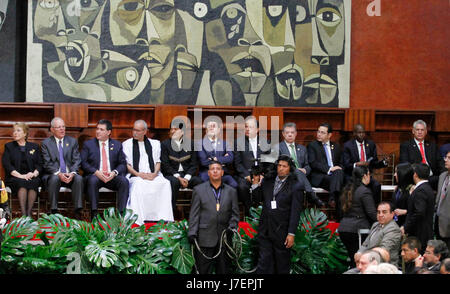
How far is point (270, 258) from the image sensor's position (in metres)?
7.78

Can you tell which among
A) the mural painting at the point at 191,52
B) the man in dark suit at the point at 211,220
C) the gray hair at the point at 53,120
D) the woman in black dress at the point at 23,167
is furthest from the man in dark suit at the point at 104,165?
the man in dark suit at the point at 211,220

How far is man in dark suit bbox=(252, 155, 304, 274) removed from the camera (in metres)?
7.73

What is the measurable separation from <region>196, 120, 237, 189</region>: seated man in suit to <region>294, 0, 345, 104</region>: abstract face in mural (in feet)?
6.02

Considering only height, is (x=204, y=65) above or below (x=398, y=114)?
above

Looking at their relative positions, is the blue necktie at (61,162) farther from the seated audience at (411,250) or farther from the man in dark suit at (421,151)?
the seated audience at (411,250)

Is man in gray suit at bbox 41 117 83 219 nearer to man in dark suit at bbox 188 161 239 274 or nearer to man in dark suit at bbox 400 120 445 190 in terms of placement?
man in dark suit at bbox 188 161 239 274

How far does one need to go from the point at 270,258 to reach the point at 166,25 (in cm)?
440

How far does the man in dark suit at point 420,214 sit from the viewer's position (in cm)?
734

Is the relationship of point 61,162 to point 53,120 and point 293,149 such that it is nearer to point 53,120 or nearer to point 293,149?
point 53,120

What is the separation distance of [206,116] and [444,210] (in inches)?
162

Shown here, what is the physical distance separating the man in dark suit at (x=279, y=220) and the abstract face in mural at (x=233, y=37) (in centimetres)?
338

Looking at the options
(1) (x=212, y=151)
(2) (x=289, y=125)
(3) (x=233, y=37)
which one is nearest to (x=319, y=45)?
(3) (x=233, y=37)
